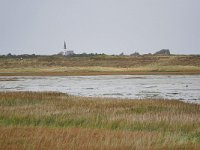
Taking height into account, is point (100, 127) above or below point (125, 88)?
above

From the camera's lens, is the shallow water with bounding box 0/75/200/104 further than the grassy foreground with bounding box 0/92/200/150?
Yes

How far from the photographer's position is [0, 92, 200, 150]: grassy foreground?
14.0 meters

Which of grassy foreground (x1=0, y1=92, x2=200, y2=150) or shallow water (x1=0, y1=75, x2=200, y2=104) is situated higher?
grassy foreground (x1=0, y1=92, x2=200, y2=150)

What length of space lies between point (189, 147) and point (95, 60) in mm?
128127

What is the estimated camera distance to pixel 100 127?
734 inches

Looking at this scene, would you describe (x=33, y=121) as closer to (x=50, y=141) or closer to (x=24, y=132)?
(x=24, y=132)

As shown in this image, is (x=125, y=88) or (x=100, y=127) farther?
(x=125, y=88)

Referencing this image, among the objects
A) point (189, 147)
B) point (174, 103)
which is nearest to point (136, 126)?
point (189, 147)

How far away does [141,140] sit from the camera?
48.0 feet

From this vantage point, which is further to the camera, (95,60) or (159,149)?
(95,60)

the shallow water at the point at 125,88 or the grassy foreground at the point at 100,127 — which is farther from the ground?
the grassy foreground at the point at 100,127

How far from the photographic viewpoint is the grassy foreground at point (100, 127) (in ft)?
45.9

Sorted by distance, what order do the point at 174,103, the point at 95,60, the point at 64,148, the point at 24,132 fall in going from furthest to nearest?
1. the point at 95,60
2. the point at 174,103
3. the point at 24,132
4. the point at 64,148

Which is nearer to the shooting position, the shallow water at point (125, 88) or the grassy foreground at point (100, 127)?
the grassy foreground at point (100, 127)
